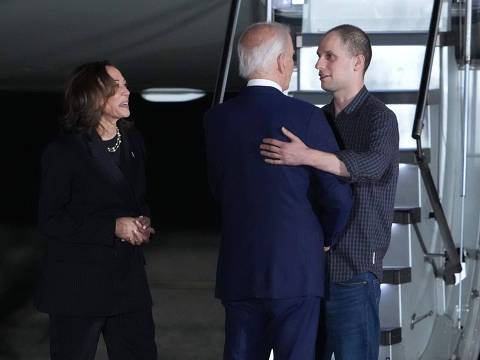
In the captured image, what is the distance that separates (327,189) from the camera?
2.84 metres

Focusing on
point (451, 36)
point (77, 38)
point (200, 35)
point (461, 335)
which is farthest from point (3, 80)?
point (461, 335)

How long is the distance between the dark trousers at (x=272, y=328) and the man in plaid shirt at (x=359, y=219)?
0.17 m

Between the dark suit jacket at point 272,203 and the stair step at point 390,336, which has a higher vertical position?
the dark suit jacket at point 272,203

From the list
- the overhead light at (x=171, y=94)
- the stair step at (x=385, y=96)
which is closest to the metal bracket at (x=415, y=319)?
the stair step at (x=385, y=96)

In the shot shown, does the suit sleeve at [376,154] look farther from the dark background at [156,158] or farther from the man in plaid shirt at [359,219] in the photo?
the dark background at [156,158]

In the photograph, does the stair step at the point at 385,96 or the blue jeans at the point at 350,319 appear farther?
the stair step at the point at 385,96

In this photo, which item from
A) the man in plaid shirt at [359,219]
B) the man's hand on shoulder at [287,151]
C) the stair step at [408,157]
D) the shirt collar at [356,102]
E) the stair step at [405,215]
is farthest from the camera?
the stair step at [408,157]

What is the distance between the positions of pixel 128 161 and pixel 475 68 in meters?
2.30

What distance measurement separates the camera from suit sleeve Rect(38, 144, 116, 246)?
329 centimetres

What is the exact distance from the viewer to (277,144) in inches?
108

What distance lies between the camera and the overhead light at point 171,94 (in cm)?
1032

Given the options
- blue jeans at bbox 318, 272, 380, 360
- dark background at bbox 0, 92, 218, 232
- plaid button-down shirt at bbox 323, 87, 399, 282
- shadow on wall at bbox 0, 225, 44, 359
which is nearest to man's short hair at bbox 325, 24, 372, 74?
plaid button-down shirt at bbox 323, 87, 399, 282

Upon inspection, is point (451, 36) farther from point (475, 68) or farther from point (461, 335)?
point (461, 335)

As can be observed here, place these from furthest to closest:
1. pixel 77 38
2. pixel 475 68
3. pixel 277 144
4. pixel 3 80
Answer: pixel 3 80 < pixel 77 38 < pixel 475 68 < pixel 277 144
